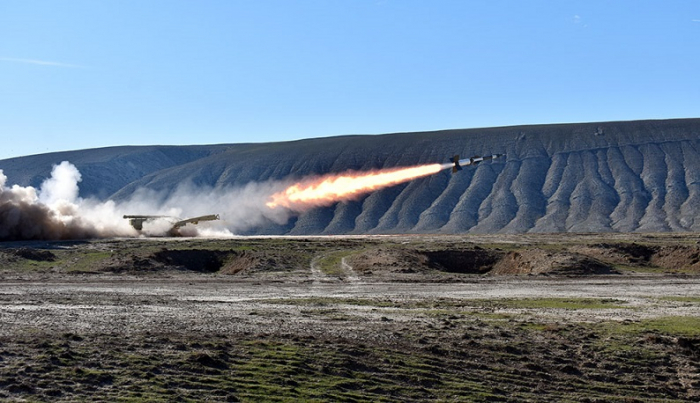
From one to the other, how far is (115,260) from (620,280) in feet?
122

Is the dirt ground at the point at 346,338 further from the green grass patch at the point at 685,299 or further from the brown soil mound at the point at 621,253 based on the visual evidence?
the brown soil mound at the point at 621,253

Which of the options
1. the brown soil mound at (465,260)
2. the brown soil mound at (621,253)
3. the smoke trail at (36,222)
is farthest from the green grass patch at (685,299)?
the smoke trail at (36,222)

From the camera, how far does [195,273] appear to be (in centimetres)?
6125

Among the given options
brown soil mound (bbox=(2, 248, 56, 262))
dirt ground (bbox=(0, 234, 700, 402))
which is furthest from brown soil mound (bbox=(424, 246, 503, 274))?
brown soil mound (bbox=(2, 248, 56, 262))

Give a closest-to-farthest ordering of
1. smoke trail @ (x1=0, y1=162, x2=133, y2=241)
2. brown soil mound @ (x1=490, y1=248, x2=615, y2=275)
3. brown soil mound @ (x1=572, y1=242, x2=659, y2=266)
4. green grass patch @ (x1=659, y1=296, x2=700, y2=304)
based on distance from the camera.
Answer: green grass patch @ (x1=659, y1=296, x2=700, y2=304), brown soil mound @ (x1=490, y1=248, x2=615, y2=275), brown soil mound @ (x1=572, y1=242, x2=659, y2=266), smoke trail @ (x1=0, y1=162, x2=133, y2=241)

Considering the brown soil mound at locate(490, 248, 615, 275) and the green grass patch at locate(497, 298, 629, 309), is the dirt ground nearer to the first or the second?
the green grass patch at locate(497, 298, 629, 309)

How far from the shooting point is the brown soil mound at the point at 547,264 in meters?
61.6

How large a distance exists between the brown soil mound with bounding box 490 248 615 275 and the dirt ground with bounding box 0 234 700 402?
4.15 m

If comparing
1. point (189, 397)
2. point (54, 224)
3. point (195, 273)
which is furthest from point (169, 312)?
point (54, 224)

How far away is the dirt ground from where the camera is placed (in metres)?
23.2

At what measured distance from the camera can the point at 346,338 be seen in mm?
29125

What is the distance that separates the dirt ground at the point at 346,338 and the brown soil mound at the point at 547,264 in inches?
164

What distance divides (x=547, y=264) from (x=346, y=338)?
123 ft

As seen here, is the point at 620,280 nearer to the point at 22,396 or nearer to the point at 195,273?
the point at 195,273
